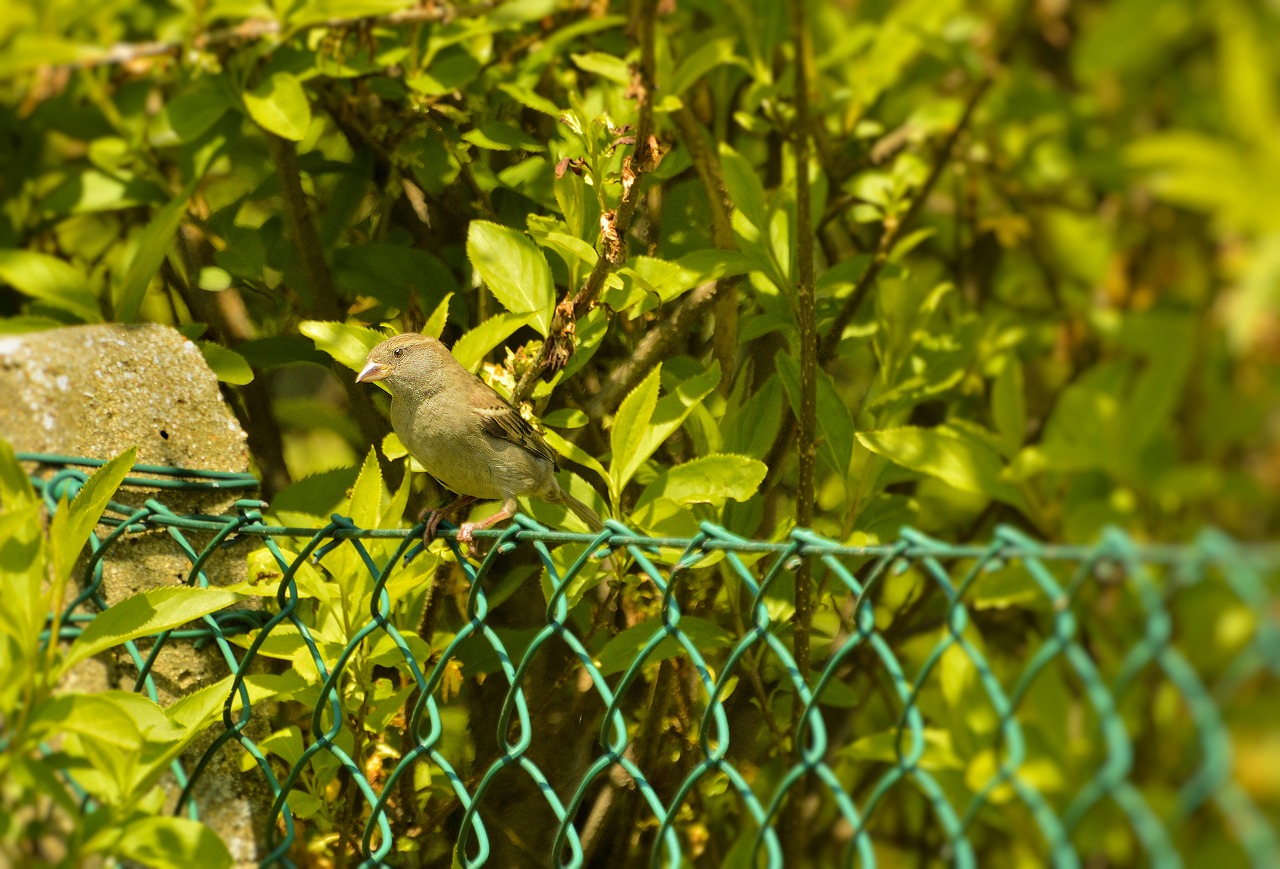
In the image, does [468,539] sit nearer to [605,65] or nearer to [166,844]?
[166,844]

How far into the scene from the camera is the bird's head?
2.70m

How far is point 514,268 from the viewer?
2.39 m

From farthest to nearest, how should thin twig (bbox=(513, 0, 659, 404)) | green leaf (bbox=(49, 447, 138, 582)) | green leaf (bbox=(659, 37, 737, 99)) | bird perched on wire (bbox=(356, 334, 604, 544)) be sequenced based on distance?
bird perched on wire (bbox=(356, 334, 604, 544))
green leaf (bbox=(659, 37, 737, 99))
thin twig (bbox=(513, 0, 659, 404))
green leaf (bbox=(49, 447, 138, 582))

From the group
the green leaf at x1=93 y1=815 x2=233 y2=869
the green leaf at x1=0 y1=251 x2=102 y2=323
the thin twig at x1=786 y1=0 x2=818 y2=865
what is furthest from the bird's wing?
the green leaf at x1=93 y1=815 x2=233 y2=869

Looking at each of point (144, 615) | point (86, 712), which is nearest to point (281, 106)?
point (144, 615)

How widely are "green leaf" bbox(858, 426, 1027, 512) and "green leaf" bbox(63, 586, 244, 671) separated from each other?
1161 mm

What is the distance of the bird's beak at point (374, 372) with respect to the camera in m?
2.73

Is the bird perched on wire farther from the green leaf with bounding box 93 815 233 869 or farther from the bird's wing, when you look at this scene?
the green leaf with bounding box 93 815 233 869

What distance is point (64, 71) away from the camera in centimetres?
338

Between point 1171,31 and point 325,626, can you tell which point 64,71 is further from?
point 1171,31

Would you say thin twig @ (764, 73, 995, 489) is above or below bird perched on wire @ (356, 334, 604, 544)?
above

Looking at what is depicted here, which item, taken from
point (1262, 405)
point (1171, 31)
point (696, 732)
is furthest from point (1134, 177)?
point (696, 732)

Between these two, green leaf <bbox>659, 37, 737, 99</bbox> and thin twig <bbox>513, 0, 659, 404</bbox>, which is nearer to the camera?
thin twig <bbox>513, 0, 659, 404</bbox>

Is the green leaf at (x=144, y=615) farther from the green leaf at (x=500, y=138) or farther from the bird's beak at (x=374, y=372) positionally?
the green leaf at (x=500, y=138)
